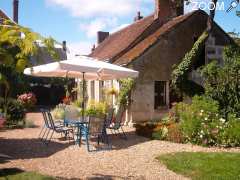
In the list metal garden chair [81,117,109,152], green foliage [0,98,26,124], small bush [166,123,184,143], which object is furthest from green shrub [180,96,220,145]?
green foliage [0,98,26,124]

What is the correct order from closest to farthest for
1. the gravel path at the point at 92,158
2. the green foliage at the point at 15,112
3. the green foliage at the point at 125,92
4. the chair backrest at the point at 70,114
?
the gravel path at the point at 92,158 → the chair backrest at the point at 70,114 → the green foliage at the point at 15,112 → the green foliage at the point at 125,92

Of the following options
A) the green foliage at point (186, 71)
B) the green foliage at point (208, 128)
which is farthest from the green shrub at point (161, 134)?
the green foliage at point (186, 71)

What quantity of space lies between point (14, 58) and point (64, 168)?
3.57 meters

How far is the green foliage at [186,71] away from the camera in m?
18.2

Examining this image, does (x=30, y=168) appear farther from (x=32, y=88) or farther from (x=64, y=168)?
(x=32, y=88)

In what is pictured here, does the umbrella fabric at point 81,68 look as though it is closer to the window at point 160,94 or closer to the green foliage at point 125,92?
the green foliage at point 125,92

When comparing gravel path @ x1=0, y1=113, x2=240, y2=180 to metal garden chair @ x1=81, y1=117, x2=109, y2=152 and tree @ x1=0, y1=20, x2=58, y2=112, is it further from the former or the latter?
tree @ x1=0, y1=20, x2=58, y2=112

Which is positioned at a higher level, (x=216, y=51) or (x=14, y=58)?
(x=216, y=51)

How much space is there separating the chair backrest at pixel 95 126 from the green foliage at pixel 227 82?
5184mm

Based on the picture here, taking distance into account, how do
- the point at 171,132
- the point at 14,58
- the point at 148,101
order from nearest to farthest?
the point at 14,58 → the point at 171,132 → the point at 148,101

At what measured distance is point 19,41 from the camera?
4.94 m

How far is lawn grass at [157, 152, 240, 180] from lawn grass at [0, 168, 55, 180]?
2959 millimetres

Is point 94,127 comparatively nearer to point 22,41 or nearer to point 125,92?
point 22,41

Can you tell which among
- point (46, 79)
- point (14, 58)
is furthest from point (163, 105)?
point (46, 79)
